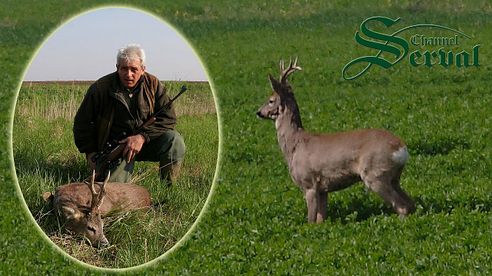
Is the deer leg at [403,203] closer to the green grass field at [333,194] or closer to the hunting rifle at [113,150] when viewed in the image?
the green grass field at [333,194]

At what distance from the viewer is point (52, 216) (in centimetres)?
758

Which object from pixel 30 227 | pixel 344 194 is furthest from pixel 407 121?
pixel 30 227

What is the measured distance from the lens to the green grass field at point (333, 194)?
1183 centimetres

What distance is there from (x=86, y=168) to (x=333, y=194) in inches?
285

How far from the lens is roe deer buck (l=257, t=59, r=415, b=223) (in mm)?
12180

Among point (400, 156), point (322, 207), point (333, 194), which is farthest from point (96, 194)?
point (333, 194)

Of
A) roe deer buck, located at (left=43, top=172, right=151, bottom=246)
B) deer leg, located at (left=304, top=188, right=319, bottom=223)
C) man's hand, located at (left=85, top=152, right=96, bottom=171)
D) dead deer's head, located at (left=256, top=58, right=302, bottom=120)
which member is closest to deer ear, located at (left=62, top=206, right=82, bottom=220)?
roe deer buck, located at (left=43, top=172, right=151, bottom=246)

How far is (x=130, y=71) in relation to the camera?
6809 millimetres

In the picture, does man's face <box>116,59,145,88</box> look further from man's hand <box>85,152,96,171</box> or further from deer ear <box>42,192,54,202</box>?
deer ear <box>42,192,54,202</box>

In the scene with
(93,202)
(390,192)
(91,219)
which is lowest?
(390,192)

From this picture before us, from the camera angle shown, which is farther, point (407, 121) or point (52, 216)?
point (407, 121)

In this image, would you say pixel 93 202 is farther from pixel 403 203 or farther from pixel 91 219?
pixel 403 203

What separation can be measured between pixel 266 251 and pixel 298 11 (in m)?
26.0

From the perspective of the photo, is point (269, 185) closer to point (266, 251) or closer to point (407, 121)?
point (266, 251)
